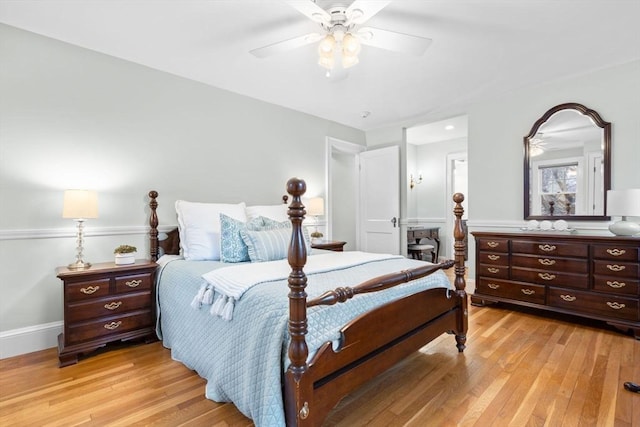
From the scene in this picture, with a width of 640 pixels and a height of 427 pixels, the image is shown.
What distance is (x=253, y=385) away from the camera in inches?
56.2

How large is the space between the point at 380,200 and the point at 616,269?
277 centimetres

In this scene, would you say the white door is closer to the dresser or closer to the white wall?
the dresser

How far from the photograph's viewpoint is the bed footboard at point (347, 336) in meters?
1.28

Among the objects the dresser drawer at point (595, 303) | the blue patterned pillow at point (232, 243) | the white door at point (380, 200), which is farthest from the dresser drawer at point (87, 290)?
the dresser drawer at point (595, 303)

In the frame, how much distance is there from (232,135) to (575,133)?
12.0 ft

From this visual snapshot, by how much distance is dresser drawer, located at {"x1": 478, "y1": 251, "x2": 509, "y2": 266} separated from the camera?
131 inches

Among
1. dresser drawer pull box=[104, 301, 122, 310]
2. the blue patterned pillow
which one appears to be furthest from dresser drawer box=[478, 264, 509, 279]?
dresser drawer pull box=[104, 301, 122, 310]

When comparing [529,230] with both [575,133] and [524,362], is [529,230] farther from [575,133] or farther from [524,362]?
[524,362]

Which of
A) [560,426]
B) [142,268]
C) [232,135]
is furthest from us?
[232,135]

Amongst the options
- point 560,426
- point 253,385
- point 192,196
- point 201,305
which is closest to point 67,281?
point 201,305

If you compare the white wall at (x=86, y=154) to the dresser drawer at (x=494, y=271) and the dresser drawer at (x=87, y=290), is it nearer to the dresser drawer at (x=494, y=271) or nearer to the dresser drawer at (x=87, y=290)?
the dresser drawer at (x=87, y=290)

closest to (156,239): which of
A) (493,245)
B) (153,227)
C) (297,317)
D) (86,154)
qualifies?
(153,227)

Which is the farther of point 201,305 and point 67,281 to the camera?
point 67,281

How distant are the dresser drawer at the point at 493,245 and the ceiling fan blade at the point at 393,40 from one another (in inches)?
87.1
